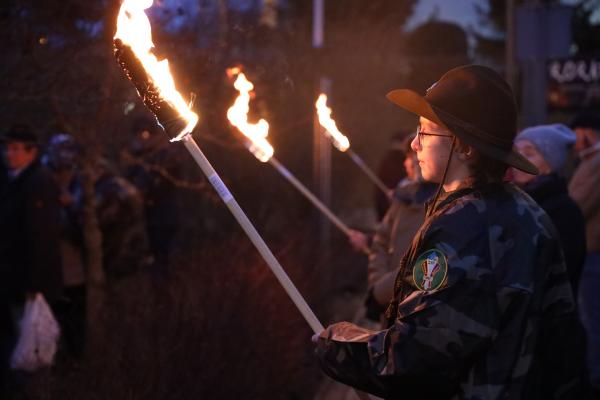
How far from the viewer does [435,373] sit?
204 cm

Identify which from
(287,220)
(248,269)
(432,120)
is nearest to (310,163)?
(287,220)

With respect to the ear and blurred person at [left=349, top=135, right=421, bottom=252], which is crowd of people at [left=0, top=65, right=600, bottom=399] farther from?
blurred person at [left=349, top=135, right=421, bottom=252]

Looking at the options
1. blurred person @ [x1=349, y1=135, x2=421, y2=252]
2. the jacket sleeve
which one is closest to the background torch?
the jacket sleeve

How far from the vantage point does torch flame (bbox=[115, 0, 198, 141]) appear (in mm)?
2533

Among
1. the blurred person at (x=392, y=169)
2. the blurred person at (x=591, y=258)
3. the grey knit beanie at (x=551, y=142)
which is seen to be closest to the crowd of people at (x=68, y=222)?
the blurred person at (x=392, y=169)

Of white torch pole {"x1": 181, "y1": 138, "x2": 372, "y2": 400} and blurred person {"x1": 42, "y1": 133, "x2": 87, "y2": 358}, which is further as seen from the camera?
blurred person {"x1": 42, "y1": 133, "x2": 87, "y2": 358}

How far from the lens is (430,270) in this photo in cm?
208

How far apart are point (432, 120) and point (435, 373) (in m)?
0.70

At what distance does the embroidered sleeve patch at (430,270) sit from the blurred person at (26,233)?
3.54 m

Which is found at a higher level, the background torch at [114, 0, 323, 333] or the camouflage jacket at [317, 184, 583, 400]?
the background torch at [114, 0, 323, 333]

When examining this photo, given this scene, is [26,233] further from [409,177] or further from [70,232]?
[409,177]

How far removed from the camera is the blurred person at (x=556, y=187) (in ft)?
11.9

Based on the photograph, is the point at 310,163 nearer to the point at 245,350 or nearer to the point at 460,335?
the point at 245,350

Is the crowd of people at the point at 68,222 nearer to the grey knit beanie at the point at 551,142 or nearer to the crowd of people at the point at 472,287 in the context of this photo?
the grey knit beanie at the point at 551,142
